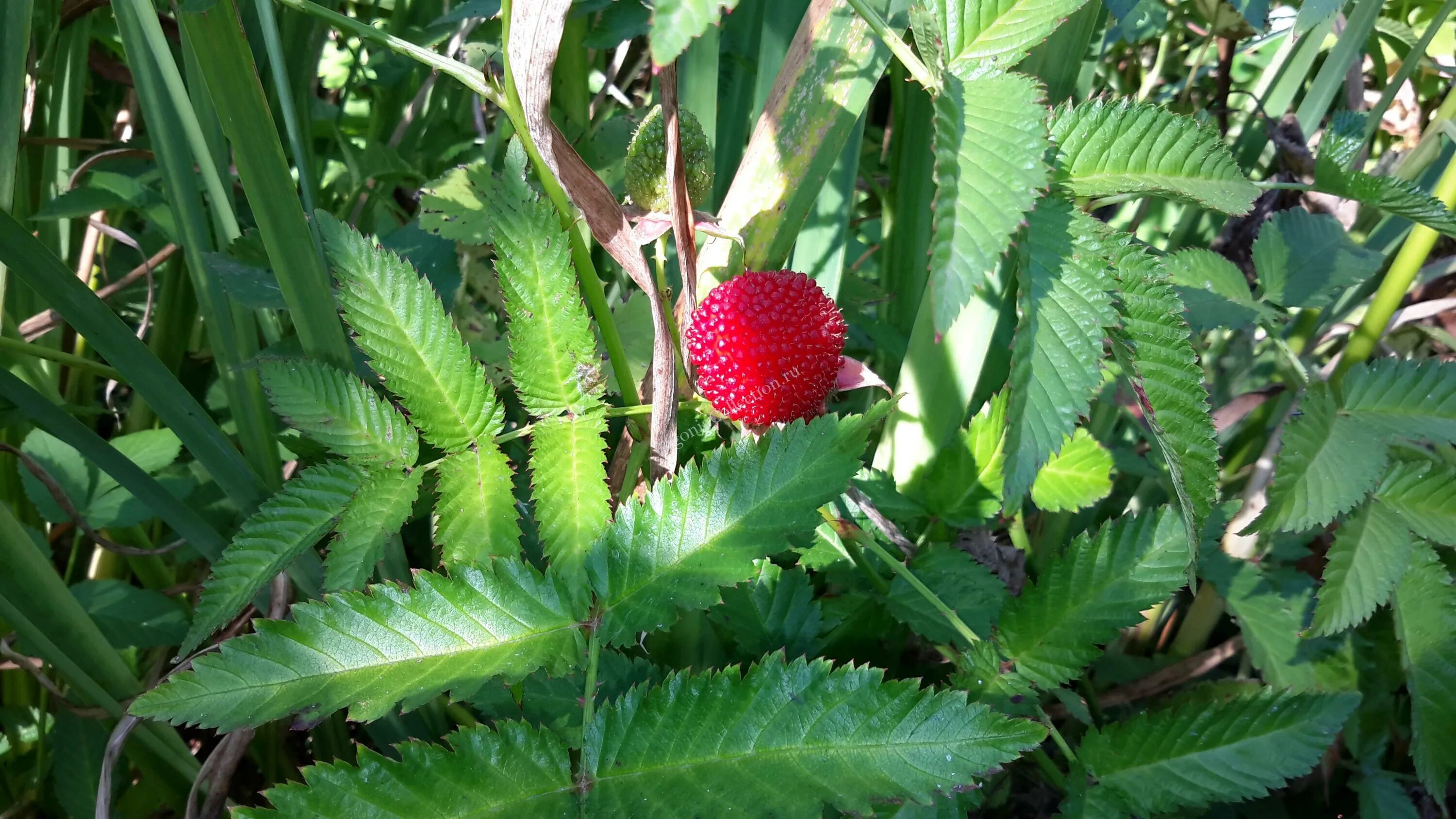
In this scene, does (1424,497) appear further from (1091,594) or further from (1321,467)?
(1091,594)

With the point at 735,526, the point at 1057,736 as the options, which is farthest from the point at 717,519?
the point at 1057,736

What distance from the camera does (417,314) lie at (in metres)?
0.67

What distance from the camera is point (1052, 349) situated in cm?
53

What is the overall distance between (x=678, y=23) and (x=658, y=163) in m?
0.24

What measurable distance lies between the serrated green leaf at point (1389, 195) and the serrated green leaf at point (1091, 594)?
284 mm

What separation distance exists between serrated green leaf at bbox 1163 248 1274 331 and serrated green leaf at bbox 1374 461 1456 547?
0.59 feet

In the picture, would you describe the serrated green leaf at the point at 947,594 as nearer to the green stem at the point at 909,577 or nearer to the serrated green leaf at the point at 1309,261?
the green stem at the point at 909,577

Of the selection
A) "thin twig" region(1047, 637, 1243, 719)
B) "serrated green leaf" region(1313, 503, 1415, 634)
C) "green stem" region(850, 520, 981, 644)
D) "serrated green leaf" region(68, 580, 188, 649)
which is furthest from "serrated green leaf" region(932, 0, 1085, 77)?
"serrated green leaf" region(68, 580, 188, 649)

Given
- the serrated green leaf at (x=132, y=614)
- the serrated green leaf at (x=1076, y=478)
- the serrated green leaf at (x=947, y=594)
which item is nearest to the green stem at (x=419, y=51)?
the serrated green leaf at (x=947, y=594)

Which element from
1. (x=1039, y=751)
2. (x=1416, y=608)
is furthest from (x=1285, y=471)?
(x=1039, y=751)

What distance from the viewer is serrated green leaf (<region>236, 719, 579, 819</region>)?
19.7 inches

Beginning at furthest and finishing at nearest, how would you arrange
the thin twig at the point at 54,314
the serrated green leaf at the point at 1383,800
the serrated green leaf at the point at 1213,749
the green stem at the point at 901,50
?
the thin twig at the point at 54,314 < the serrated green leaf at the point at 1383,800 < the serrated green leaf at the point at 1213,749 < the green stem at the point at 901,50

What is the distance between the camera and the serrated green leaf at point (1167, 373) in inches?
22.2

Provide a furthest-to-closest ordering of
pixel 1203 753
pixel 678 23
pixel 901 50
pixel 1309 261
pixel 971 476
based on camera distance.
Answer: pixel 1309 261 < pixel 971 476 < pixel 1203 753 < pixel 901 50 < pixel 678 23
